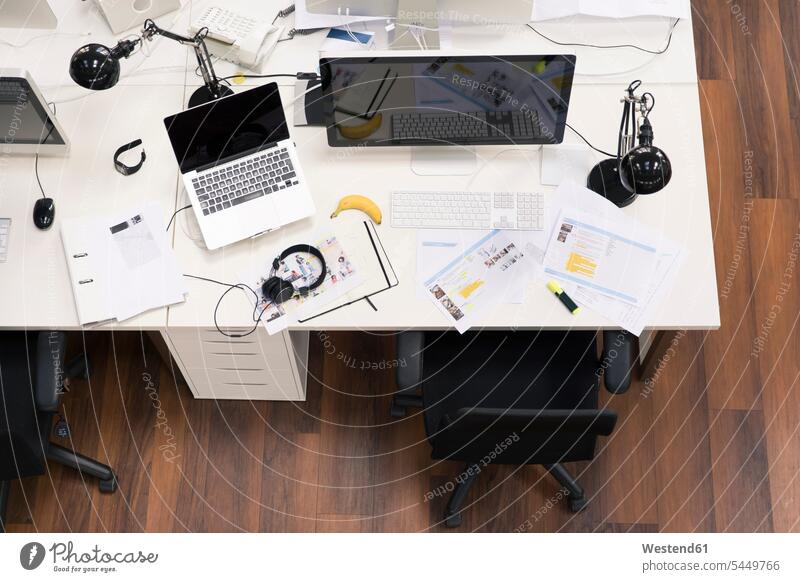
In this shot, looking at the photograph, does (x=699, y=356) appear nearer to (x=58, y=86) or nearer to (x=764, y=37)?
(x=764, y=37)

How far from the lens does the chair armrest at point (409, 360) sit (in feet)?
7.36

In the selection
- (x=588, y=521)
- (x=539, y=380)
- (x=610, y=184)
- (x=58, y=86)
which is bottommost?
(x=588, y=521)

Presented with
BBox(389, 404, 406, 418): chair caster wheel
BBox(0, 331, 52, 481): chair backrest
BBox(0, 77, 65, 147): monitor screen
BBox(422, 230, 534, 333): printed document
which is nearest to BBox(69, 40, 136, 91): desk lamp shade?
BBox(0, 77, 65, 147): monitor screen

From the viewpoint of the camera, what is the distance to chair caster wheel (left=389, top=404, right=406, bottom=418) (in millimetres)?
2834

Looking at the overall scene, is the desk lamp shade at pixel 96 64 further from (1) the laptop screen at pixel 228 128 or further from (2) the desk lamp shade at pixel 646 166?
(2) the desk lamp shade at pixel 646 166

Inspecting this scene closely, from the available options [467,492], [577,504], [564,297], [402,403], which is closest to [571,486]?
[577,504]

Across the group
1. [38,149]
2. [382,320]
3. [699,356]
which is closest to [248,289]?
[382,320]

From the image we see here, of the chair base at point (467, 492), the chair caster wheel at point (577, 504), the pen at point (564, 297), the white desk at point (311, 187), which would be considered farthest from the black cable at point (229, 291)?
the chair caster wheel at point (577, 504)

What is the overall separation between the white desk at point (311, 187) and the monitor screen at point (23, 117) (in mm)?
83

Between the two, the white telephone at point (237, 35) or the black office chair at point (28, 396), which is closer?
the black office chair at point (28, 396)

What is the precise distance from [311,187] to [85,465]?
1241 millimetres

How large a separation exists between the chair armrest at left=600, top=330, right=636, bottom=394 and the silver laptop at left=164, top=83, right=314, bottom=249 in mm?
930
